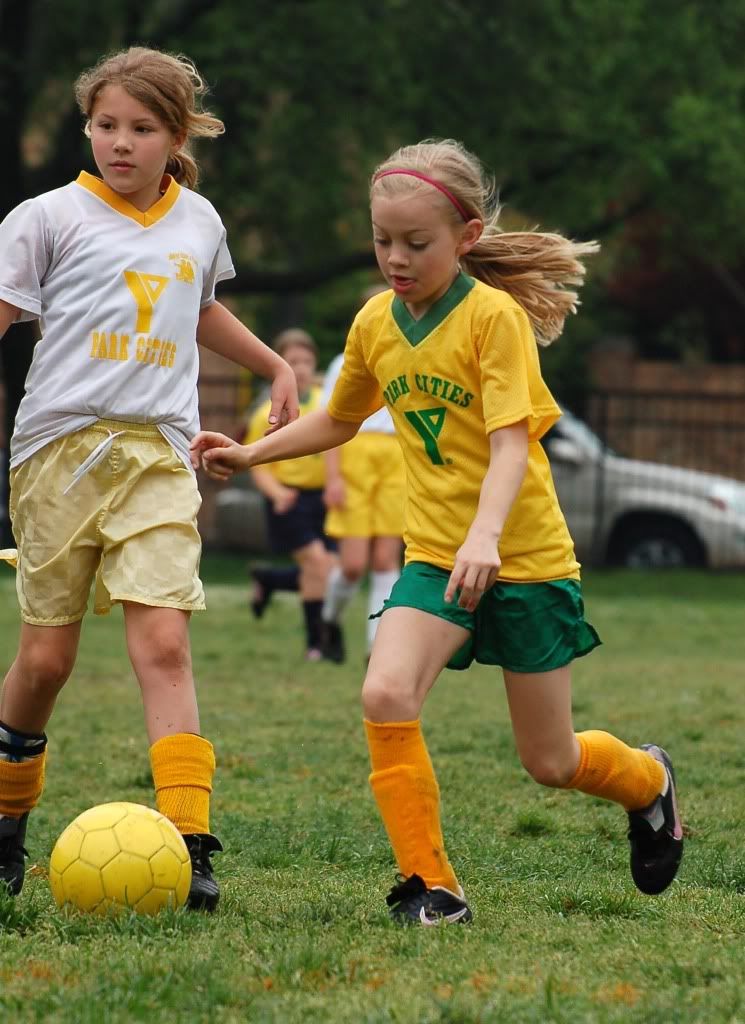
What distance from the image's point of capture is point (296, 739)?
23.7ft

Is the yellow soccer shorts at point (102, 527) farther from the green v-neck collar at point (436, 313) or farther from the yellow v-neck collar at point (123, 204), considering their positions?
the green v-neck collar at point (436, 313)

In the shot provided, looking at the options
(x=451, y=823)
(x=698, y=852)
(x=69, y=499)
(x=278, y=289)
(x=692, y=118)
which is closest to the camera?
(x=69, y=499)

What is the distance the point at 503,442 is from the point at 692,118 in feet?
50.9

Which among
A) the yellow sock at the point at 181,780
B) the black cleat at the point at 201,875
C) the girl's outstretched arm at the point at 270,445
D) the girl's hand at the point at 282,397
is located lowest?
the black cleat at the point at 201,875

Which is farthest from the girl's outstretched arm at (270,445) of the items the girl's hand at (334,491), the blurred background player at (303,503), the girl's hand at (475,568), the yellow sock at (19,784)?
the blurred background player at (303,503)

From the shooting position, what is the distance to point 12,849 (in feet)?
14.2

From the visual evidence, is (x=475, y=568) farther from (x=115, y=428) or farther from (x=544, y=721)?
(x=115, y=428)

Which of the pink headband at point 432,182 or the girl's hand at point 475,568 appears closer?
the girl's hand at point 475,568

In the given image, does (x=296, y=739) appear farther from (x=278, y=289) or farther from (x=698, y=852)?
(x=278, y=289)

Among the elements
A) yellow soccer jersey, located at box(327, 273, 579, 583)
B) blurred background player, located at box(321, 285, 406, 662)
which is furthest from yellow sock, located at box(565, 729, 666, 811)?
blurred background player, located at box(321, 285, 406, 662)

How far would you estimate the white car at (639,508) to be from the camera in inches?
734

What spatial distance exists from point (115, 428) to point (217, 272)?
2.04ft

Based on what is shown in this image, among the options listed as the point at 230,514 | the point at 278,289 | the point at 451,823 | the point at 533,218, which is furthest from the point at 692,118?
the point at 451,823

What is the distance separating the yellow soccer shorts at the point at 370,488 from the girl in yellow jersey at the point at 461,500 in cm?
545
